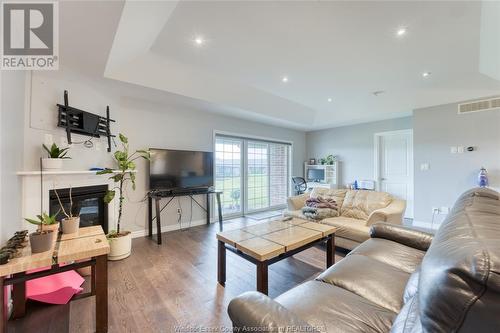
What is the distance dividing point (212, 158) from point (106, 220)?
6.88ft

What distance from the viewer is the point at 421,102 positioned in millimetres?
4121

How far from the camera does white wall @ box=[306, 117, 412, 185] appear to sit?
536 cm

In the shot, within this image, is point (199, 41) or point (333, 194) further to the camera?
point (333, 194)

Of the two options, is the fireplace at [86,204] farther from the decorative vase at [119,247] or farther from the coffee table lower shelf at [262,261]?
the coffee table lower shelf at [262,261]

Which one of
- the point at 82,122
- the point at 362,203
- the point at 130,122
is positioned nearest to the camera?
the point at 82,122

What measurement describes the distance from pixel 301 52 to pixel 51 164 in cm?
310

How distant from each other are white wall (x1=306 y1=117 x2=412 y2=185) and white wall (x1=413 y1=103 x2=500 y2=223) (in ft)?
2.61

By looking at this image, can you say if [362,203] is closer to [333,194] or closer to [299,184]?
[333,194]

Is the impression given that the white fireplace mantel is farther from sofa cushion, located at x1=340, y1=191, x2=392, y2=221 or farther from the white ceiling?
sofa cushion, located at x1=340, y1=191, x2=392, y2=221

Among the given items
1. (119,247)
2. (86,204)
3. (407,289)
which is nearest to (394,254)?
(407,289)

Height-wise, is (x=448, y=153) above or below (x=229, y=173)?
above

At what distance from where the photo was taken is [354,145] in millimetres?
5852

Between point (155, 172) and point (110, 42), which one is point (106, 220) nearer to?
point (155, 172)

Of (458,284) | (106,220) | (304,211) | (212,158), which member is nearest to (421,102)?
(304,211)
